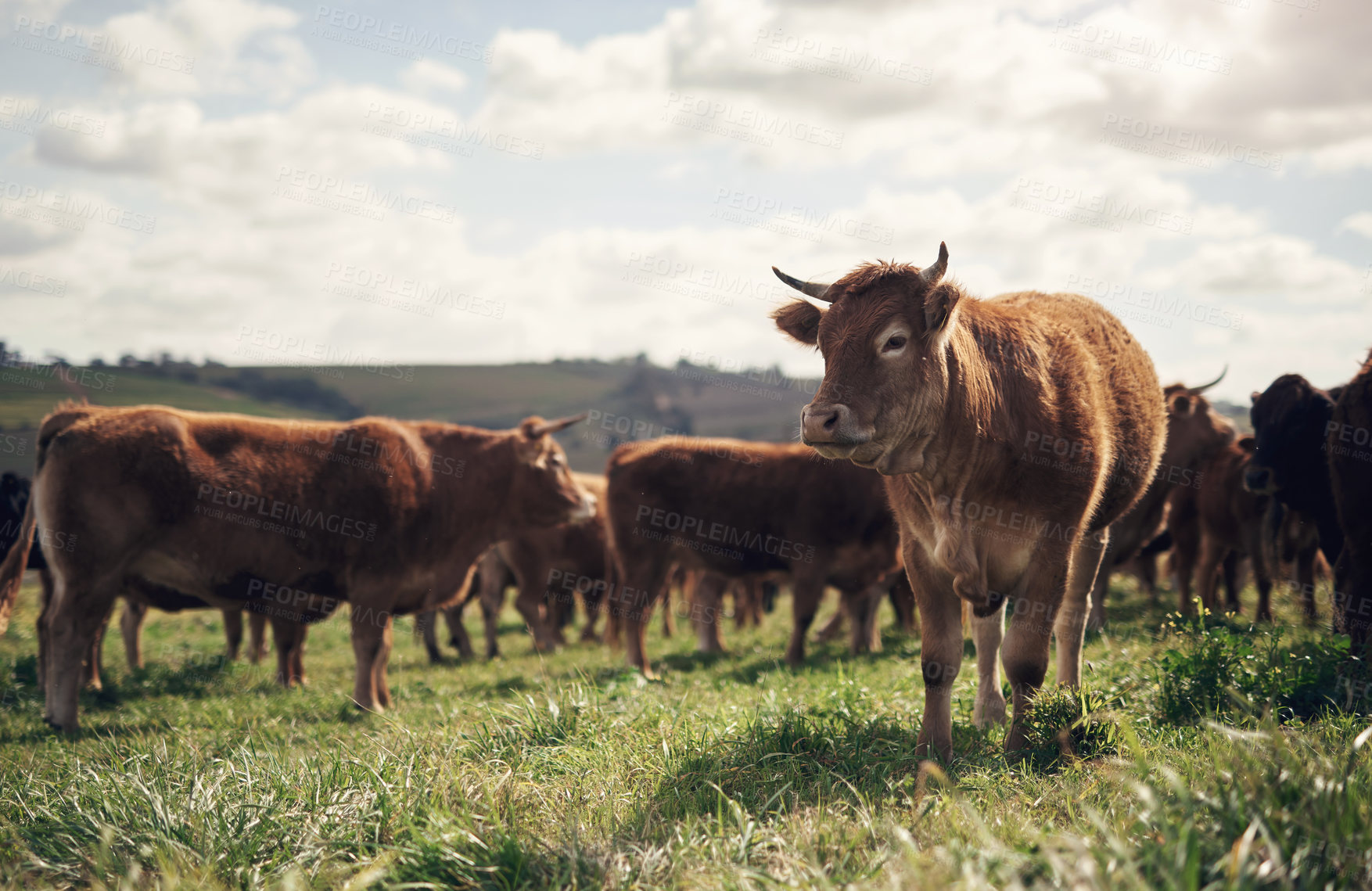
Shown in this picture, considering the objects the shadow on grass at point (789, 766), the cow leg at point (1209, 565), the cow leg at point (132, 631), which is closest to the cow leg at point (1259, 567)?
the cow leg at point (1209, 565)

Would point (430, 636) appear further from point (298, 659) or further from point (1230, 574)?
point (1230, 574)

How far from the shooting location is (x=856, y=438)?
387 centimetres

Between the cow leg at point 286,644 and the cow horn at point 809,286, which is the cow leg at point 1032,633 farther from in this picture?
the cow leg at point 286,644

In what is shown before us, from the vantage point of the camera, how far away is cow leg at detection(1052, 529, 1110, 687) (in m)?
5.43

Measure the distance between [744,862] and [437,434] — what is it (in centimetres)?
754

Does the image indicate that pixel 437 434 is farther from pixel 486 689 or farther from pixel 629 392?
pixel 629 392

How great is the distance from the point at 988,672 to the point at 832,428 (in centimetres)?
237

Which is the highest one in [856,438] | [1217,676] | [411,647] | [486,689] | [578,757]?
[856,438]

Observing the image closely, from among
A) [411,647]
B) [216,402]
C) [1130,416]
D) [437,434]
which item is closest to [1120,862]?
[1130,416]

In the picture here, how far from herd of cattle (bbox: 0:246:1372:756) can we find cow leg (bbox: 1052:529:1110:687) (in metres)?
0.02

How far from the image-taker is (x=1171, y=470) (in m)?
9.79

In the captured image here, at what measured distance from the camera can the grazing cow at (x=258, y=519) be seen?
7520 millimetres
